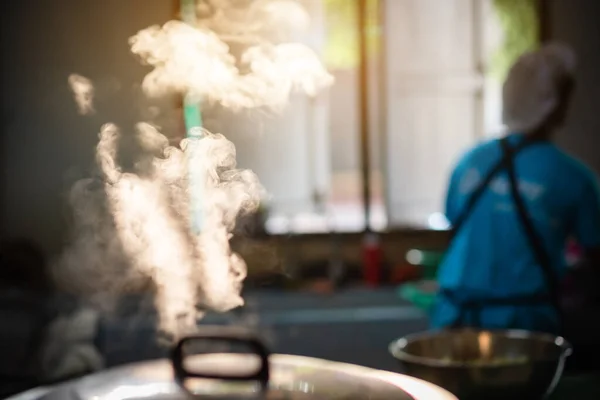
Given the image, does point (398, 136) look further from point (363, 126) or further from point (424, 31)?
point (424, 31)

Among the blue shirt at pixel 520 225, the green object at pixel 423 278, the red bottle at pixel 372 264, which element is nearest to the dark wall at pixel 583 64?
the green object at pixel 423 278

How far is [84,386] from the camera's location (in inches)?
34.8

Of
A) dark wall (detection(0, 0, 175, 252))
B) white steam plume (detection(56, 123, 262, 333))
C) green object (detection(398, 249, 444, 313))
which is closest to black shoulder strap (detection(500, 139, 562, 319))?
green object (detection(398, 249, 444, 313))

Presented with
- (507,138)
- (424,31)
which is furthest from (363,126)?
(507,138)

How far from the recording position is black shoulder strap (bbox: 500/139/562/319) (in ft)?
5.41

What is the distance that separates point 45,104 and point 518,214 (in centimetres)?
168

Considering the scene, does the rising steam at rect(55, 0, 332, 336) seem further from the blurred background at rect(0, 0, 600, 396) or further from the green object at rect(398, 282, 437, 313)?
the blurred background at rect(0, 0, 600, 396)

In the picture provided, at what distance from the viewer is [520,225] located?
1678mm

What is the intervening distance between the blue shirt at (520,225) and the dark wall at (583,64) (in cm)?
147

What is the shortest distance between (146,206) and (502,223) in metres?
0.86

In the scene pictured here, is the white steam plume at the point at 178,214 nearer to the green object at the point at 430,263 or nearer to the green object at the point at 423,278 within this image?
the green object at the point at 423,278

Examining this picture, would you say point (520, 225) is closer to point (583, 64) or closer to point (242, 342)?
point (242, 342)

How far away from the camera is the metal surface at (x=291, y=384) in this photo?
0.83m

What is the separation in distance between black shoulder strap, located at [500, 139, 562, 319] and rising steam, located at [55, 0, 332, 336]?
2.09ft
